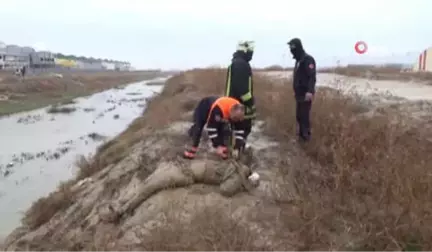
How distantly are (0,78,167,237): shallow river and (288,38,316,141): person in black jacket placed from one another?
20.6ft

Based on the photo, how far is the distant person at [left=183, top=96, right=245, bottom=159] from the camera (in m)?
6.92

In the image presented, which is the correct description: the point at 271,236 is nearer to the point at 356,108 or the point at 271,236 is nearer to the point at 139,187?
the point at 139,187

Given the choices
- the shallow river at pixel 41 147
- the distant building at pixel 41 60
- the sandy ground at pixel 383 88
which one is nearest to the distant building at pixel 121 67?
the distant building at pixel 41 60

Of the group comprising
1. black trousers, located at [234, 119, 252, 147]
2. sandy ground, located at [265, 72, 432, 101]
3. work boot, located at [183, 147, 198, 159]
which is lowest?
work boot, located at [183, 147, 198, 159]

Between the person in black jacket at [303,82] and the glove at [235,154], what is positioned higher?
the person in black jacket at [303,82]

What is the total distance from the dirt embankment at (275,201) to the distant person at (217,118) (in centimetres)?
23

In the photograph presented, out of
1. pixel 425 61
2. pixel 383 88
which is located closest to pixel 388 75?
pixel 425 61

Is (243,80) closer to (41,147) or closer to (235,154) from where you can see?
(235,154)

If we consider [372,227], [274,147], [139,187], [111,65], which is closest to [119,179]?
[139,187]

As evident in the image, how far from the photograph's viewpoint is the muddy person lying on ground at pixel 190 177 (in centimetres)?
666

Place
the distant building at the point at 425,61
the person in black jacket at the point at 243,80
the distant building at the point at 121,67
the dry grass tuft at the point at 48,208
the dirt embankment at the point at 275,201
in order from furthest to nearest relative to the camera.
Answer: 1. the distant building at the point at 121,67
2. the distant building at the point at 425,61
3. the dry grass tuft at the point at 48,208
4. the person in black jacket at the point at 243,80
5. the dirt embankment at the point at 275,201

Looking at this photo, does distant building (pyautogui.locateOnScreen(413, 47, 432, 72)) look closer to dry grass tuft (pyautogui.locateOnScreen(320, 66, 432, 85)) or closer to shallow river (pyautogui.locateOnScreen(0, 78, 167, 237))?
dry grass tuft (pyautogui.locateOnScreen(320, 66, 432, 85))

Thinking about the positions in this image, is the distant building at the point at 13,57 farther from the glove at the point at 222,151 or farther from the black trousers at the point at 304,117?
the glove at the point at 222,151

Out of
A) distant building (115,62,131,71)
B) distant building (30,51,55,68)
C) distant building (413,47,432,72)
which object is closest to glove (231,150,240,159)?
distant building (413,47,432,72)
